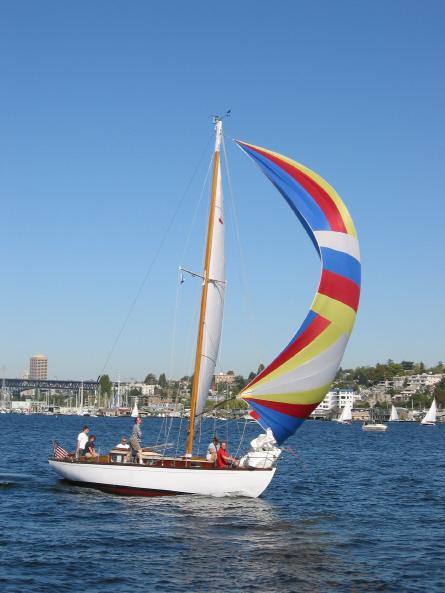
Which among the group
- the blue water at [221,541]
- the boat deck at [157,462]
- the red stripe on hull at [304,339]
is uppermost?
the red stripe on hull at [304,339]

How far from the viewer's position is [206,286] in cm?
2920

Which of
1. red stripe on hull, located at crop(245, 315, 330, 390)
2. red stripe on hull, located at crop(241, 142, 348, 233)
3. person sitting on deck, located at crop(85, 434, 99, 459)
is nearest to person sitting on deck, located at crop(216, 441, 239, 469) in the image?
red stripe on hull, located at crop(245, 315, 330, 390)

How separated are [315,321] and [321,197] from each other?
4.16 meters

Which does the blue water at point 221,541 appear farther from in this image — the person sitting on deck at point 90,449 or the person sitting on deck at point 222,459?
the person sitting on deck at point 90,449

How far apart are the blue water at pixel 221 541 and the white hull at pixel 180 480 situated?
1.29 ft

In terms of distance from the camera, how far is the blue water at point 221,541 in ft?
57.1

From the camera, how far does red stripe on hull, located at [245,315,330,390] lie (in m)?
26.2

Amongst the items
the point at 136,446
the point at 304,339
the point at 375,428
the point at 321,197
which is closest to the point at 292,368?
the point at 304,339

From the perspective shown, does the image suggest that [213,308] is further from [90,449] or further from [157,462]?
[90,449]

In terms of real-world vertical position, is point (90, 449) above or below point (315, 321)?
below

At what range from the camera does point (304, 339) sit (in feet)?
86.1

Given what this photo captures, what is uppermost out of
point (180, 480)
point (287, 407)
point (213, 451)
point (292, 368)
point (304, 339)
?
point (304, 339)

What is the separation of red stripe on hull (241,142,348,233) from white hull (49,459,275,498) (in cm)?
847

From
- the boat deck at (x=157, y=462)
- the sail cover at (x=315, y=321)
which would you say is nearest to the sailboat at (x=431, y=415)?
the boat deck at (x=157, y=462)
